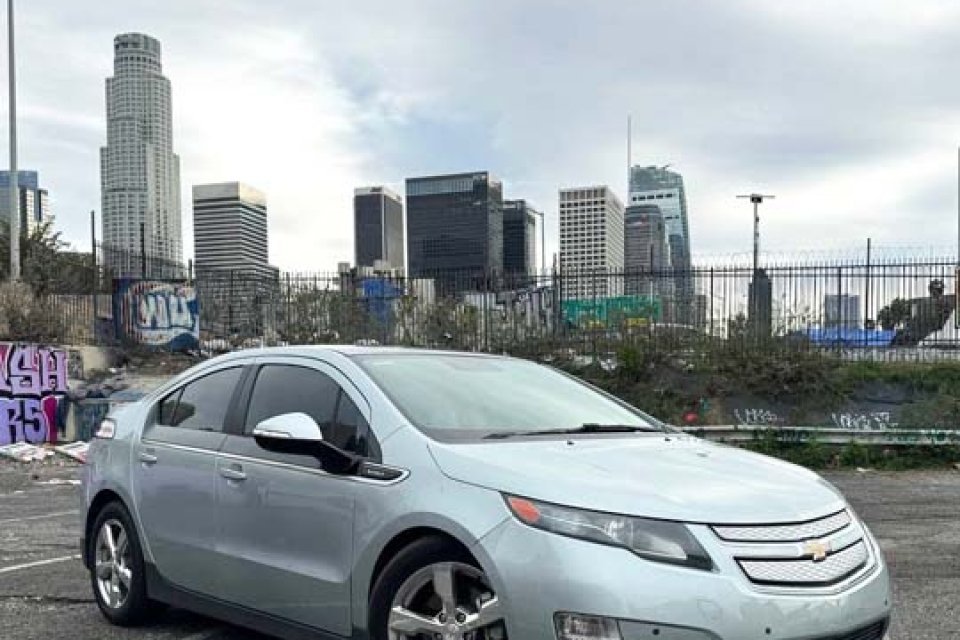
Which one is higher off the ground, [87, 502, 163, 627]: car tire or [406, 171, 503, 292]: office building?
[406, 171, 503, 292]: office building

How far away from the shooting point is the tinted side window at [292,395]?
4457 millimetres

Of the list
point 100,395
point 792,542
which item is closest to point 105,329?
point 100,395

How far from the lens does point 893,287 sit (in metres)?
17.8

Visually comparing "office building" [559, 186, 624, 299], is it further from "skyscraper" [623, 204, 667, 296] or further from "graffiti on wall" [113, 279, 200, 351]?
"graffiti on wall" [113, 279, 200, 351]

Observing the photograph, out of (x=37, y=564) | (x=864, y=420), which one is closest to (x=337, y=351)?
(x=37, y=564)

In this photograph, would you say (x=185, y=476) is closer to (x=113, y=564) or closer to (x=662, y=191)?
(x=113, y=564)

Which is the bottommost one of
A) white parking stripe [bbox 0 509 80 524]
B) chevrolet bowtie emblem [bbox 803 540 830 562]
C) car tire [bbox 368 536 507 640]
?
white parking stripe [bbox 0 509 80 524]

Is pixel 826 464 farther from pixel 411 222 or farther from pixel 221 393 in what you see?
pixel 411 222

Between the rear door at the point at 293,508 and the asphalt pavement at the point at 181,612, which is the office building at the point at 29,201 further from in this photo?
the rear door at the point at 293,508

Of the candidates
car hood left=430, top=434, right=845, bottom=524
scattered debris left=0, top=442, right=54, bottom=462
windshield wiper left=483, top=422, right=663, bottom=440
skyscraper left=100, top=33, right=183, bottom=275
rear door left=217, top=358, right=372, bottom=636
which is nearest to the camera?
car hood left=430, top=434, right=845, bottom=524

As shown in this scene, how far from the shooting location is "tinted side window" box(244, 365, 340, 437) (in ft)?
14.6

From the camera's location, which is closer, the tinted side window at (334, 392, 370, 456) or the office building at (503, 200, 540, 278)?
the tinted side window at (334, 392, 370, 456)

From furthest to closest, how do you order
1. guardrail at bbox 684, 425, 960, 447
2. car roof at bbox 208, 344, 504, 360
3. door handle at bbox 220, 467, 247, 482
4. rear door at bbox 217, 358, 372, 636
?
1. guardrail at bbox 684, 425, 960, 447
2. car roof at bbox 208, 344, 504, 360
3. door handle at bbox 220, 467, 247, 482
4. rear door at bbox 217, 358, 372, 636

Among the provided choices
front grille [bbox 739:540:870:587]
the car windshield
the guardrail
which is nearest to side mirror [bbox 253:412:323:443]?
the car windshield
